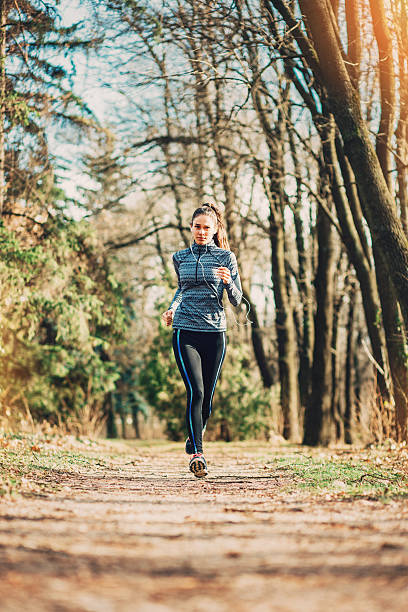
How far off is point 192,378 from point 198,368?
0.12 meters

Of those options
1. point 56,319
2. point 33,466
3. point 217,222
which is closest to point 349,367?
point 56,319

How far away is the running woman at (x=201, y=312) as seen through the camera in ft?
18.0

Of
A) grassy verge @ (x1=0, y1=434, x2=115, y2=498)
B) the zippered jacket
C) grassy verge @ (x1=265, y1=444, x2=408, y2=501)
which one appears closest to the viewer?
grassy verge @ (x1=0, y1=434, x2=115, y2=498)

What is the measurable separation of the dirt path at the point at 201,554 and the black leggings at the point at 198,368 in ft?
4.37

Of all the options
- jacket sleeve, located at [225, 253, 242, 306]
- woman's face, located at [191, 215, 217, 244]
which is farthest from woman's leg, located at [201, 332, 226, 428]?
woman's face, located at [191, 215, 217, 244]

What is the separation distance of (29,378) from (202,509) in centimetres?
1191

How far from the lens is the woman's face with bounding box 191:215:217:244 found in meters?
5.76

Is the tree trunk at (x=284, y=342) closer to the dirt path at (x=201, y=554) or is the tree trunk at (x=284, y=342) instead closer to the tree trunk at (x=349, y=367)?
the tree trunk at (x=349, y=367)

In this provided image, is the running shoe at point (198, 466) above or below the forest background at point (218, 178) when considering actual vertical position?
below

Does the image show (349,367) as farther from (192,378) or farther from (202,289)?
(192,378)

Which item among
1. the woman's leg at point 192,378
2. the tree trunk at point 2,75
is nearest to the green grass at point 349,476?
the woman's leg at point 192,378

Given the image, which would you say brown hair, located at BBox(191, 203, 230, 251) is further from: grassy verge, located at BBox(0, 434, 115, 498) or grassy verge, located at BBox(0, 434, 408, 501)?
grassy verge, located at BBox(0, 434, 115, 498)

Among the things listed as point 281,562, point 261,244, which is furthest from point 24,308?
point 281,562

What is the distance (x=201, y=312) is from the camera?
5.63m
